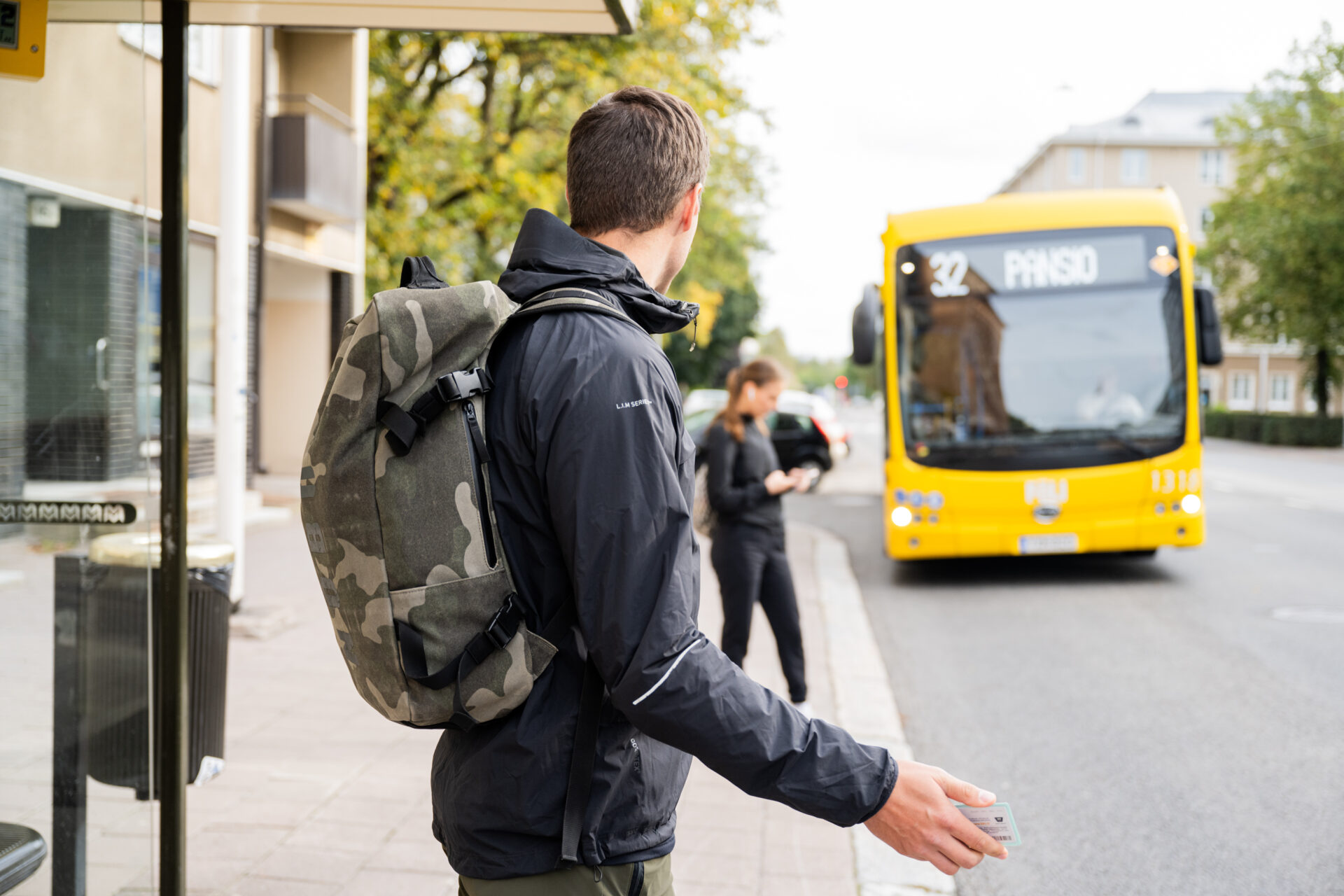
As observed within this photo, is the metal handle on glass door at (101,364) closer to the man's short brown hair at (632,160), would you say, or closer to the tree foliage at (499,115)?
the man's short brown hair at (632,160)

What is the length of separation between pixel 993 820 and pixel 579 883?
58 cm

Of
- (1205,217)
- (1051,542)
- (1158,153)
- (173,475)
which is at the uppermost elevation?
(1158,153)

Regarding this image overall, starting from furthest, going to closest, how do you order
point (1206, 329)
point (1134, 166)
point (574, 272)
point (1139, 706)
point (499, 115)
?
point (1134, 166), point (499, 115), point (1206, 329), point (1139, 706), point (574, 272)

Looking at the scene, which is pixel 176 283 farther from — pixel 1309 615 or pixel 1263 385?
pixel 1263 385

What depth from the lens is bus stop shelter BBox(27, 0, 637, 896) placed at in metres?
3.02

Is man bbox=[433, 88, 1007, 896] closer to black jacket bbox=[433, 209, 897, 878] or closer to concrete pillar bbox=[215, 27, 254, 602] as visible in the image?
black jacket bbox=[433, 209, 897, 878]

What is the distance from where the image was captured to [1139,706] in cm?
636

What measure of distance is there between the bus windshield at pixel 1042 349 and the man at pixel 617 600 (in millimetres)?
8778

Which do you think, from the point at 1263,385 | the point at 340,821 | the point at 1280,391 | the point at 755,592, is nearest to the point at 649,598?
the point at 340,821

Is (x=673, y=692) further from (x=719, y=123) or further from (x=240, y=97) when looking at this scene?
(x=719, y=123)

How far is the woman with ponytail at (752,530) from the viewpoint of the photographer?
232 inches

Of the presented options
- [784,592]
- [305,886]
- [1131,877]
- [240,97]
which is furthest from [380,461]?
[240,97]

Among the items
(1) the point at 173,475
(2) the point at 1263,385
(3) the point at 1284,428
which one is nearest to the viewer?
(1) the point at 173,475

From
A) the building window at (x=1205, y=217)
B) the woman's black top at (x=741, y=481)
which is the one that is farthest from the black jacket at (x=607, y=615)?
the building window at (x=1205, y=217)
